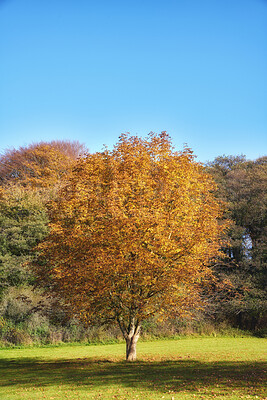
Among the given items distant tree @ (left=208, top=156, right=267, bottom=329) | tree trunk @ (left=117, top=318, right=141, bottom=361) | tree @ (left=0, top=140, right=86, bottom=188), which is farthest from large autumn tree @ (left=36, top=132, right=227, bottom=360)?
tree @ (left=0, top=140, right=86, bottom=188)

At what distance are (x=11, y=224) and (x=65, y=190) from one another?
15683mm

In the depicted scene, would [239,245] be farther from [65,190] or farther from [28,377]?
[28,377]

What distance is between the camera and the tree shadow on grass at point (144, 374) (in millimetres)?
11242

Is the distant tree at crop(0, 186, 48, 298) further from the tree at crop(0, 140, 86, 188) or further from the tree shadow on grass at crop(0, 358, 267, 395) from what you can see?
the tree shadow on grass at crop(0, 358, 267, 395)

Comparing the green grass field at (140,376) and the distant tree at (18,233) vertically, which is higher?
the distant tree at (18,233)

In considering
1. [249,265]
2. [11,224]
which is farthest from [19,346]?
[249,265]

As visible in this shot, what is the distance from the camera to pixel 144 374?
13.5 metres

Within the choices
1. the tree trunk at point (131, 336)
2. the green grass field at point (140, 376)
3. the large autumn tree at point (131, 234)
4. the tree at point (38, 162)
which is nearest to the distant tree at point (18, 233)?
the green grass field at point (140, 376)

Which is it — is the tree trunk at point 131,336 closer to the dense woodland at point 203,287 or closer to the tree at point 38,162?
the dense woodland at point 203,287

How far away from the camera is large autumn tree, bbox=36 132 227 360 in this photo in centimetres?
1440

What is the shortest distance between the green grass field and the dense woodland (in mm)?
6011

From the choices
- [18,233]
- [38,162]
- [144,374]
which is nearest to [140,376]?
[144,374]

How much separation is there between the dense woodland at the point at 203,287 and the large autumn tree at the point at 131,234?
35.5 ft

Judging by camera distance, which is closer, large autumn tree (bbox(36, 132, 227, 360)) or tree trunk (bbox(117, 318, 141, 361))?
large autumn tree (bbox(36, 132, 227, 360))
